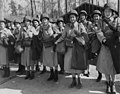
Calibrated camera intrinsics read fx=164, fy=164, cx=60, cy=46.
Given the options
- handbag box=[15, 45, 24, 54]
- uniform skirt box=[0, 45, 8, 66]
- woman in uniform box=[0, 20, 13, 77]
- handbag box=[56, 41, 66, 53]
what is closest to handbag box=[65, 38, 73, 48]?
handbag box=[56, 41, 66, 53]

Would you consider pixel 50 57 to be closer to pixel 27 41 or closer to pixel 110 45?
pixel 27 41

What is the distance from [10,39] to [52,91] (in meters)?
2.05

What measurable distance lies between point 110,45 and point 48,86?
1.93 meters

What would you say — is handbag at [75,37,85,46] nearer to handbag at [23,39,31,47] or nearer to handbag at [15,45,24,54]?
handbag at [23,39,31,47]

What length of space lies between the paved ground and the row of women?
0.18 metres

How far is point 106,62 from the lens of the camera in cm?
328

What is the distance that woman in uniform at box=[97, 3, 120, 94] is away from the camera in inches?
119

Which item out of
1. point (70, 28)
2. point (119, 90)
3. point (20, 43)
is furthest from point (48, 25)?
point (119, 90)

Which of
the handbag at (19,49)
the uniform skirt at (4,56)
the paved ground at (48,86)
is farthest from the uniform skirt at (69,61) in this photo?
the uniform skirt at (4,56)

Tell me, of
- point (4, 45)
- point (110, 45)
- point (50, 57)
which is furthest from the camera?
point (4, 45)

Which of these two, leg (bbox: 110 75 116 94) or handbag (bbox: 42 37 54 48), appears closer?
leg (bbox: 110 75 116 94)

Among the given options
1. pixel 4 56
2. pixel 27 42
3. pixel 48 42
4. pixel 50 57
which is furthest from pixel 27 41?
pixel 4 56

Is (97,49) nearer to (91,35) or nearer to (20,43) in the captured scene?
(91,35)

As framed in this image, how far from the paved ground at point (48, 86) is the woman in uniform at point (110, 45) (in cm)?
57
